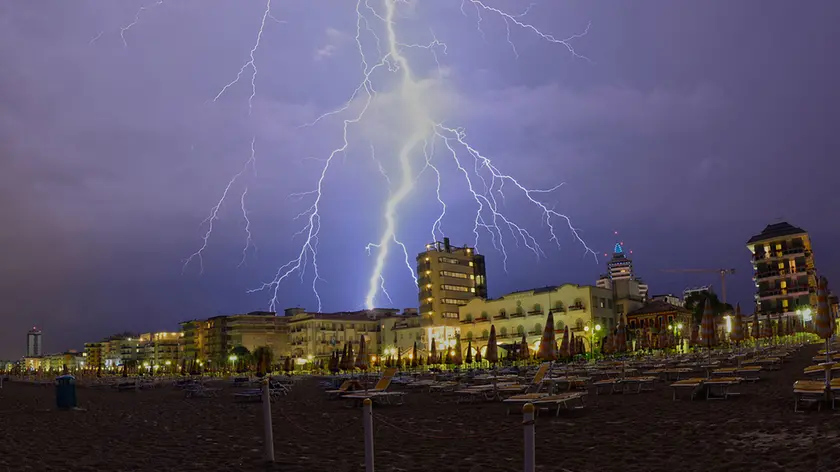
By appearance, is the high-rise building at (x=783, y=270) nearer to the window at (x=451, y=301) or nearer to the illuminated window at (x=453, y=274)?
the illuminated window at (x=453, y=274)

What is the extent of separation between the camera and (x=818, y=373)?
21250 millimetres

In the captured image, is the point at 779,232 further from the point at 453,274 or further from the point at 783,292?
the point at 453,274

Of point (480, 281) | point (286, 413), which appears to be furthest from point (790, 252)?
point (286, 413)

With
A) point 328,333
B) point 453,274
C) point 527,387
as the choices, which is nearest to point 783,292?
point 453,274

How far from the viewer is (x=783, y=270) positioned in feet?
333

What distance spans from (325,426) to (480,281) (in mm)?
96517

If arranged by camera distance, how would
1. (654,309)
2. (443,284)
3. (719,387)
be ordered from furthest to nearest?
(443,284), (654,309), (719,387)

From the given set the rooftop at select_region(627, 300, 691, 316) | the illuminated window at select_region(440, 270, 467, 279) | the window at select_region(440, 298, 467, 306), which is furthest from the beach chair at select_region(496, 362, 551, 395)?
the illuminated window at select_region(440, 270, 467, 279)

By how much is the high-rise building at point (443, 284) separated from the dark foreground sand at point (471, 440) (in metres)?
76.0

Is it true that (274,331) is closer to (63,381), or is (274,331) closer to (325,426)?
(63,381)

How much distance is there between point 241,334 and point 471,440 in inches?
4921

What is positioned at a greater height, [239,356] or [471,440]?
[471,440]

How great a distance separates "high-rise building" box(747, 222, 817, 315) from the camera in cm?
9925

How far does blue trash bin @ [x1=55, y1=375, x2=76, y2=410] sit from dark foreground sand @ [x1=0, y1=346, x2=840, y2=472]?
4969 millimetres
